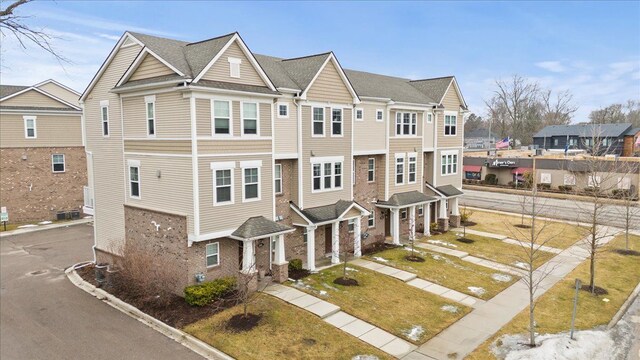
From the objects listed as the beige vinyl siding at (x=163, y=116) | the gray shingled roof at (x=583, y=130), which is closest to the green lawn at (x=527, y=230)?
the beige vinyl siding at (x=163, y=116)

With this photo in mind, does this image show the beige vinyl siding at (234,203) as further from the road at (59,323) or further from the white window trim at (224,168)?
the road at (59,323)

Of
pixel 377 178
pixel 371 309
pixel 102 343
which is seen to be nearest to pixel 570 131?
pixel 377 178

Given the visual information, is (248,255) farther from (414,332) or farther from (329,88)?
(329,88)

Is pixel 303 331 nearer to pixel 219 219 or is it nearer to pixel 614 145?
pixel 219 219

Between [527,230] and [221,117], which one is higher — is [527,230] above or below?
below

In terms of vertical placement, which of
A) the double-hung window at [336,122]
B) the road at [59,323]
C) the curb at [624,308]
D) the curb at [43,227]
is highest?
the double-hung window at [336,122]

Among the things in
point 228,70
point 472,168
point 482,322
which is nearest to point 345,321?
point 482,322
